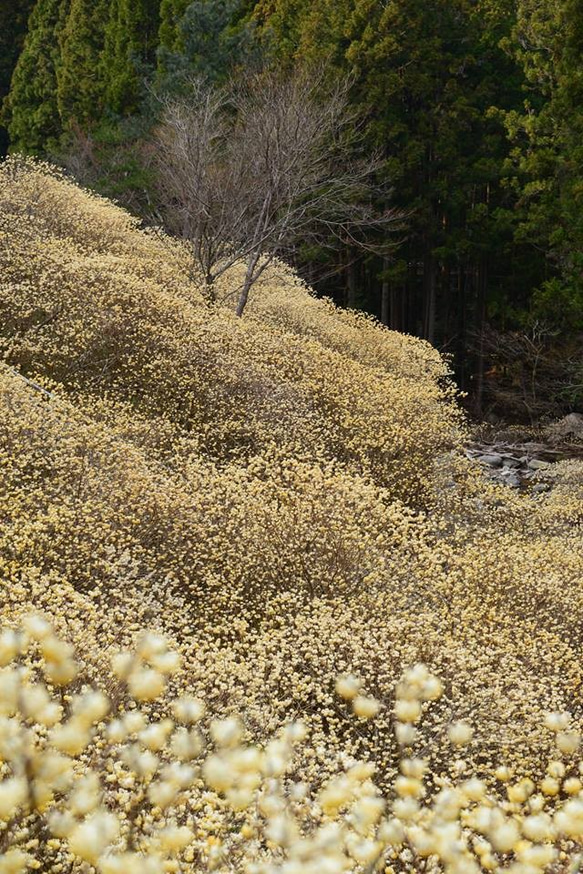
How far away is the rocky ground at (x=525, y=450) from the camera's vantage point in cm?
1241

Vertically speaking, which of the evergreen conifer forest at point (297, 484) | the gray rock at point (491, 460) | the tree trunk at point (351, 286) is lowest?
the tree trunk at point (351, 286)

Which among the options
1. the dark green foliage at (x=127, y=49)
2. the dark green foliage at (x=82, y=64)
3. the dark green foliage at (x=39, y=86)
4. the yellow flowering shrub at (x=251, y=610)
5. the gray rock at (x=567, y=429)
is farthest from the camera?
the dark green foliage at (x=39, y=86)

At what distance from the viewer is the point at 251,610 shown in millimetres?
5203

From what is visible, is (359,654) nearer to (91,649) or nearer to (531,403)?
(91,649)

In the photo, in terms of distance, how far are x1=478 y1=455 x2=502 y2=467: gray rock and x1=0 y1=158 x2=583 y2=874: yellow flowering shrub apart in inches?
72.8

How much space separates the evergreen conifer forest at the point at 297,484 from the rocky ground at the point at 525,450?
0.10 meters

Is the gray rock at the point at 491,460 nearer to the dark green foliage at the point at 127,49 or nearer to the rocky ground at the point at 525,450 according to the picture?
the rocky ground at the point at 525,450

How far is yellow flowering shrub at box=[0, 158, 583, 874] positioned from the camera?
1684 mm

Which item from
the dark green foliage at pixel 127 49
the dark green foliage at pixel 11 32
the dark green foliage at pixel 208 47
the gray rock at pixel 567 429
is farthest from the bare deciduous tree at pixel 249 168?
the dark green foliage at pixel 11 32

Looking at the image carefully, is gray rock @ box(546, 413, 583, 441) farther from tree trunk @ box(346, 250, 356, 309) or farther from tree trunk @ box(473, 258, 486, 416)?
tree trunk @ box(346, 250, 356, 309)

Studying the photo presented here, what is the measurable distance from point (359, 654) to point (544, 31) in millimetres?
14414

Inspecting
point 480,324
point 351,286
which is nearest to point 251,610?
point 480,324

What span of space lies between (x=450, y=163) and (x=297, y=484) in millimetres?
15624

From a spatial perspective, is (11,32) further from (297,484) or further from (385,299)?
(297,484)
